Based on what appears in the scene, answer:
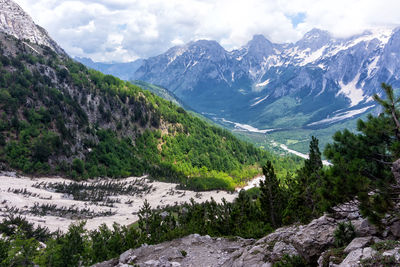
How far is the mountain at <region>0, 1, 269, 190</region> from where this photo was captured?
11575cm

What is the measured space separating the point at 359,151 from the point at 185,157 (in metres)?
161

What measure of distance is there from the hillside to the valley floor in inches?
608

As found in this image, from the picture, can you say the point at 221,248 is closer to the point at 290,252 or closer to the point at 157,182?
the point at 290,252

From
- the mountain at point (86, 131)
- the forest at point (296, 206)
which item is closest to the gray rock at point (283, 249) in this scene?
the forest at point (296, 206)

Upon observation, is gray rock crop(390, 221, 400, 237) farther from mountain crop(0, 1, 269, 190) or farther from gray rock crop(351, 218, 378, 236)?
mountain crop(0, 1, 269, 190)

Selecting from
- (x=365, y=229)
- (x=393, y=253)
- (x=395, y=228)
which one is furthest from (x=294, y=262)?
(x=393, y=253)

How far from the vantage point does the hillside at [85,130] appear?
11600 cm

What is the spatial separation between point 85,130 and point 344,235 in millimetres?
149224

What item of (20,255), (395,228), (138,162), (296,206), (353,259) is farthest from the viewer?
(138,162)

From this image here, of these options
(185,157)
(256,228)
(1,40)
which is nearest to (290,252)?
(256,228)

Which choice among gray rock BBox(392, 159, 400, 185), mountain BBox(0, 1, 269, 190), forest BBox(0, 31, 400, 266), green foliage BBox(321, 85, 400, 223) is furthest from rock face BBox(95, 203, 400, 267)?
mountain BBox(0, 1, 269, 190)

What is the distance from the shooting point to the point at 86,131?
145125 mm

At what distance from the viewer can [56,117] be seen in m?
134

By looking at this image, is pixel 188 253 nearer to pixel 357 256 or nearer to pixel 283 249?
pixel 283 249
